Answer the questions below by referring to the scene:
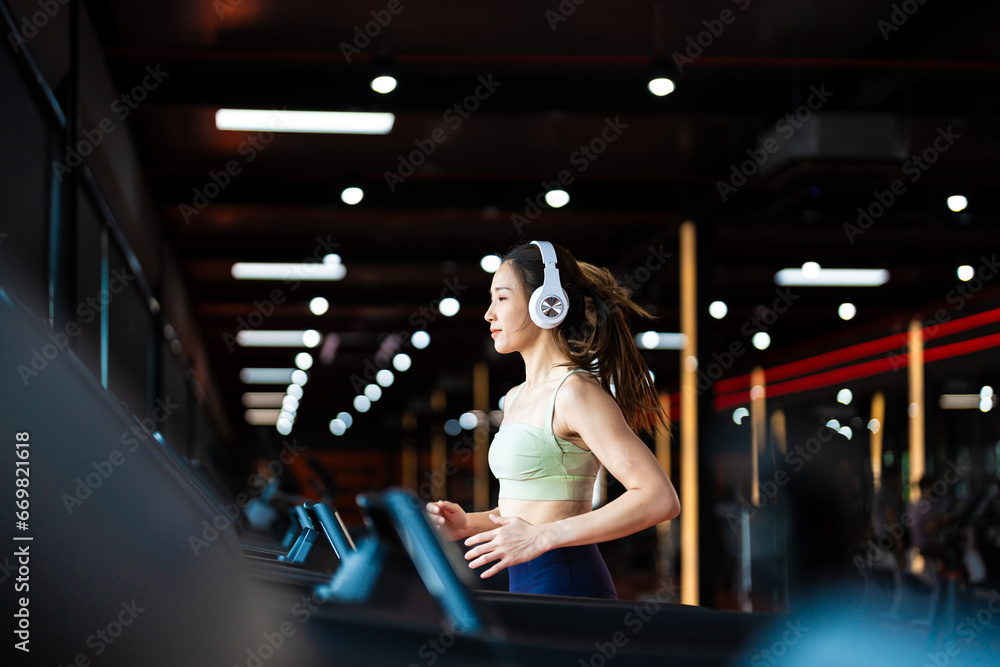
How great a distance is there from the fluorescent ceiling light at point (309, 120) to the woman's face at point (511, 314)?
4147 mm

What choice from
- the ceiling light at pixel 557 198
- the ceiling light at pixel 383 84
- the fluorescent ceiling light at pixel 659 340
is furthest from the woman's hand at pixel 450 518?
the fluorescent ceiling light at pixel 659 340

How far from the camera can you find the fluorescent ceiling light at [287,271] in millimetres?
10664

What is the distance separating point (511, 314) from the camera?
1.98 m

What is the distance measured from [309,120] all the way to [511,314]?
177 inches

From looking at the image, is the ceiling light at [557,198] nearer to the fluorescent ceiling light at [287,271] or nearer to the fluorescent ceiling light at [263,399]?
the fluorescent ceiling light at [287,271]

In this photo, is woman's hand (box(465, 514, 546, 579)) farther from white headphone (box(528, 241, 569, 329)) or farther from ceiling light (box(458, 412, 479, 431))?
ceiling light (box(458, 412, 479, 431))

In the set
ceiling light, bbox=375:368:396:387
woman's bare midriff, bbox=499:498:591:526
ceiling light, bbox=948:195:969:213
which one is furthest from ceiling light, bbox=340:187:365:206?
ceiling light, bbox=375:368:396:387

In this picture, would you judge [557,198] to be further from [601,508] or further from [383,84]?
[601,508]

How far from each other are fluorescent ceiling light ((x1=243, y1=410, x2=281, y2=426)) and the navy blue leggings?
1100 inches

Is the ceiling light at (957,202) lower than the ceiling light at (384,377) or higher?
lower

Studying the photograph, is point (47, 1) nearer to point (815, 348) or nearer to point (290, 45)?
point (290, 45)

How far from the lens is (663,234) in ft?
27.8

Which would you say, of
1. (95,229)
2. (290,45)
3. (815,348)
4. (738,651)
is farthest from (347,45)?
(815,348)

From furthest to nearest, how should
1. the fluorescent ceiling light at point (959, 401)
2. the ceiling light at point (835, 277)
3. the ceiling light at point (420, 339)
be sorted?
1. the ceiling light at point (420, 339)
2. the ceiling light at point (835, 277)
3. the fluorescent ceiling light at point (959, 401)
